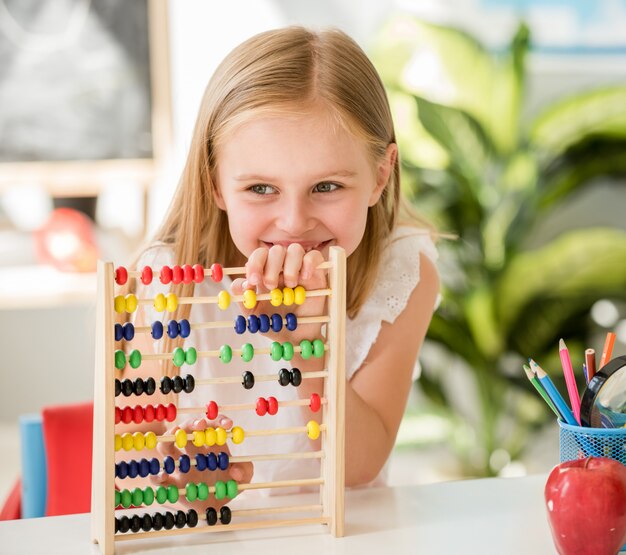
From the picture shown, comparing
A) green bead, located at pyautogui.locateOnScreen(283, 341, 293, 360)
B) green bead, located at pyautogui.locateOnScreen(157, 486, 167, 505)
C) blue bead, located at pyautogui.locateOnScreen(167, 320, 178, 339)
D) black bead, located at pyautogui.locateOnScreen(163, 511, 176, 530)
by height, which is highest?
blue bead, located at pyautogui.locateOnScreen(167, 320, 178, 339)

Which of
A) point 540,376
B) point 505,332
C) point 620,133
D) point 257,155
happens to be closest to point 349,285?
point 257,155

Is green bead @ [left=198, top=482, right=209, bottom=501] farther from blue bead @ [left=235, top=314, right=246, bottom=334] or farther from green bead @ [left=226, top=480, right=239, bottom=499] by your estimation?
blue bead @ [left=235, top=314, right=246, bottom=334]

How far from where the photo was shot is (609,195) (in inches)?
148

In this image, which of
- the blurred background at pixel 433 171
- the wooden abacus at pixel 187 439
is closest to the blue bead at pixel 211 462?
the wooden abacus at pixel 187 439

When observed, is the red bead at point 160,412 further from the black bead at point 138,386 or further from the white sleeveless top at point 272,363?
the white sleeveless top at point 272,363

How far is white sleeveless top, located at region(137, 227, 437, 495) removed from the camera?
1.59 metres

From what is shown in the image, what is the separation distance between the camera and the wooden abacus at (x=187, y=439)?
103cm

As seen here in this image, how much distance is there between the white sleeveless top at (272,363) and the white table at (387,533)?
37cm

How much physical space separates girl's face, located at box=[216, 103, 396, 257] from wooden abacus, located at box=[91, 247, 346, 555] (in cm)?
22

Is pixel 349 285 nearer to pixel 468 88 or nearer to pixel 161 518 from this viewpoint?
pixel 161 518

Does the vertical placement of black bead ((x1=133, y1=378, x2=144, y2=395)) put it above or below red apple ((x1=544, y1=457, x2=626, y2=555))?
above

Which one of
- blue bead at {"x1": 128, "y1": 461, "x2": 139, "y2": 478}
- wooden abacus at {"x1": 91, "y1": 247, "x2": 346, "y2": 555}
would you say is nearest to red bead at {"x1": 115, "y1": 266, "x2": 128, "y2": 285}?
wooden abacus at {"x1": 91, "y1": 247, "x2": 346, "y2": 555}

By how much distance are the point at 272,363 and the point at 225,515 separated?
56 cm

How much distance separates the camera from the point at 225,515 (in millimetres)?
1103
